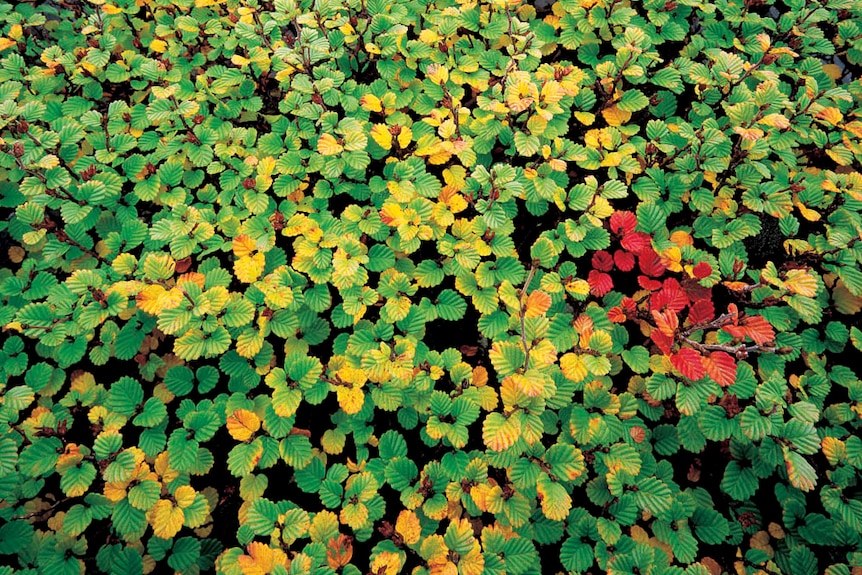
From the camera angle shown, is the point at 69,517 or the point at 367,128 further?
the point at 367,128

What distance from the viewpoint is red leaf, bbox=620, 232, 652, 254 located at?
2049 mm

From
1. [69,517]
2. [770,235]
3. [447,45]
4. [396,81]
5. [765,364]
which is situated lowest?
[69,517]

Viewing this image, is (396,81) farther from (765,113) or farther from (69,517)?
(69,517)

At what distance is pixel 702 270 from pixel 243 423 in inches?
80.3

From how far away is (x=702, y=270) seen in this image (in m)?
2.01

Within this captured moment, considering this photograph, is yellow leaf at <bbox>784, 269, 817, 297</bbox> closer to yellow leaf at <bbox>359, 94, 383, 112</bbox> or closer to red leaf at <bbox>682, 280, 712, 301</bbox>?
red leaf at <bbox>682, 280, 712, 301</bbox>

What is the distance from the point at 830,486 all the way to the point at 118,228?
3.39 metres

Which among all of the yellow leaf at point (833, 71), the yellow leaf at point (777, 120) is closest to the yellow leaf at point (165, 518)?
the yellow leaf at point (777, 120)

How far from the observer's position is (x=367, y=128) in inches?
91.0

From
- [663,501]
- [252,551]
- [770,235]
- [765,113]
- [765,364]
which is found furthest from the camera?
[770,235]

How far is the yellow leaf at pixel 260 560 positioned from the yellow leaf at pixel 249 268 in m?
1.02

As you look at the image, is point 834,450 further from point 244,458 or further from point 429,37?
point 429,37

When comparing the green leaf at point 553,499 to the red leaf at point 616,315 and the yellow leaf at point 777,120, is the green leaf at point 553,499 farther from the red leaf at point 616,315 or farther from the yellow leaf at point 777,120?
the yellow leaf at point 777,120

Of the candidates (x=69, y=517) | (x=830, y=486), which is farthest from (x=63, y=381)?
(x=830, y=486)
